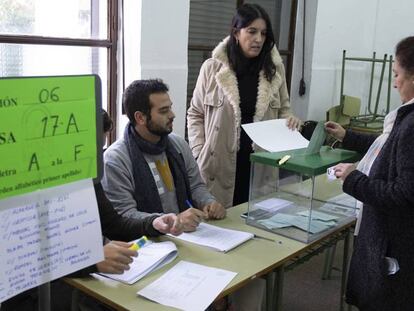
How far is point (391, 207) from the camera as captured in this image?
5.25ft

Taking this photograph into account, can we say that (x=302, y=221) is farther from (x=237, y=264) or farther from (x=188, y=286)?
(x=188, y=286)

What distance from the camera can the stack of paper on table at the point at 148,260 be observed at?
1519 millimetres

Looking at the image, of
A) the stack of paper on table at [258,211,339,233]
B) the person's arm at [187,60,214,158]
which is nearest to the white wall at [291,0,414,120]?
the person's arm at [187,60,214,158]

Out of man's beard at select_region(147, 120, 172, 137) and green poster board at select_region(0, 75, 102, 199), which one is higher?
green poster board at select_region(0, 75, 102, 199)

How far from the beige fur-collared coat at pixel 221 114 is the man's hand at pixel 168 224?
0.84m

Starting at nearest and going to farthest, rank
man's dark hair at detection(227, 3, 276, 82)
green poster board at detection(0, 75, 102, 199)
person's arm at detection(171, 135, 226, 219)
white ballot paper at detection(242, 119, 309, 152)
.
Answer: green poster board at detection(0, 75, 102, 199), white ballot paper at detection(242, 119, 309, 152), person's arm at detection(171, 135, 226, 219), man's dark hair at detection(227, 3, 276, 82)

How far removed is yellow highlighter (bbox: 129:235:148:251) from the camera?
1584mm

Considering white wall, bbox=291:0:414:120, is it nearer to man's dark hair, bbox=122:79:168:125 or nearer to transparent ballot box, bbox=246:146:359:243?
transparent ballot box, bbox=246:146:359:243

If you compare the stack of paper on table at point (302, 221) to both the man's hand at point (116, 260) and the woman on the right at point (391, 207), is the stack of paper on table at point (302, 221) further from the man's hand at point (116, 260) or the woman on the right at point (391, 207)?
the man's hand at point (116, 260)

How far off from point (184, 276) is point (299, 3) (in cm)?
355

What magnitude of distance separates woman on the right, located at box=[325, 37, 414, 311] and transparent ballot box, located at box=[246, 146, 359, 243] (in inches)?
9.0

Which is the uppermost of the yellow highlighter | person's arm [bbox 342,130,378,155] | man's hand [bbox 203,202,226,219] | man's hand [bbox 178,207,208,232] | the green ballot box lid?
person's arm [bbox 342,130,378,155]

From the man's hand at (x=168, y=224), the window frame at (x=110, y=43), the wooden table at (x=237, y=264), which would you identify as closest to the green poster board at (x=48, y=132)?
the wooden table at (x=237, y=264)

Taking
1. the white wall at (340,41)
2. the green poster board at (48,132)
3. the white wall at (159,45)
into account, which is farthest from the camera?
the white wall at (340,41)
